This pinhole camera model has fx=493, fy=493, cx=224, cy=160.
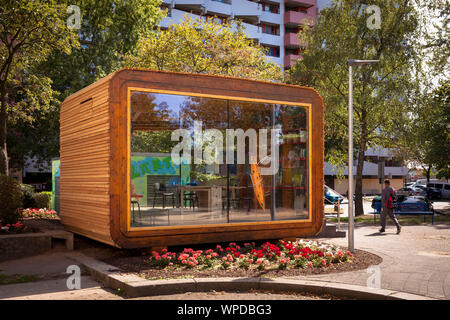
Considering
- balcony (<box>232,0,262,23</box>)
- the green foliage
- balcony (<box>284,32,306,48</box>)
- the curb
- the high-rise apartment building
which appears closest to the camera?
the curb

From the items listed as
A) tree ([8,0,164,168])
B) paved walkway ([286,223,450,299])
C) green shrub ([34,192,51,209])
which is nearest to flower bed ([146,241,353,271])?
paved walkway ([286,223,450,299])

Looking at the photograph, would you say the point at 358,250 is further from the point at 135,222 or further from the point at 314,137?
the point at 135,222

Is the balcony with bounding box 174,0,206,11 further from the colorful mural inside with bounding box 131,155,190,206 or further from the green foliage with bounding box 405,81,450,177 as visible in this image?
the colorful mural inside with bounding box 131,155,190,206

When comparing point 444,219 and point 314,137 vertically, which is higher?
point 314,137

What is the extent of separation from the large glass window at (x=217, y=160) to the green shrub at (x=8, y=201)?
3.00 metres

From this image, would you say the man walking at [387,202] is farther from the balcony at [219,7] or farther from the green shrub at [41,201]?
the balcony at [219,7]

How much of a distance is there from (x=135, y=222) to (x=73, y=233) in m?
2.57

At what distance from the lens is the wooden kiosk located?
8.70 metres

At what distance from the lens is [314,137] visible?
10906 mm

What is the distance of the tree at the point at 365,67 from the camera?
20.9 m

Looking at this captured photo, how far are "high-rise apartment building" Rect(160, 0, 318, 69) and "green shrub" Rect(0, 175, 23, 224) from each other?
35.0 meters

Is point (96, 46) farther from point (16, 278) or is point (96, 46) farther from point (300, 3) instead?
point (300, 3)

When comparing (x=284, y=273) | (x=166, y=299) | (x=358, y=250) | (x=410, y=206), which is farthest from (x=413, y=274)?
(x=410, y=206)

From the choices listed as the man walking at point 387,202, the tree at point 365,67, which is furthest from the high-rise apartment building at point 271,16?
the man walking at point 387,202
